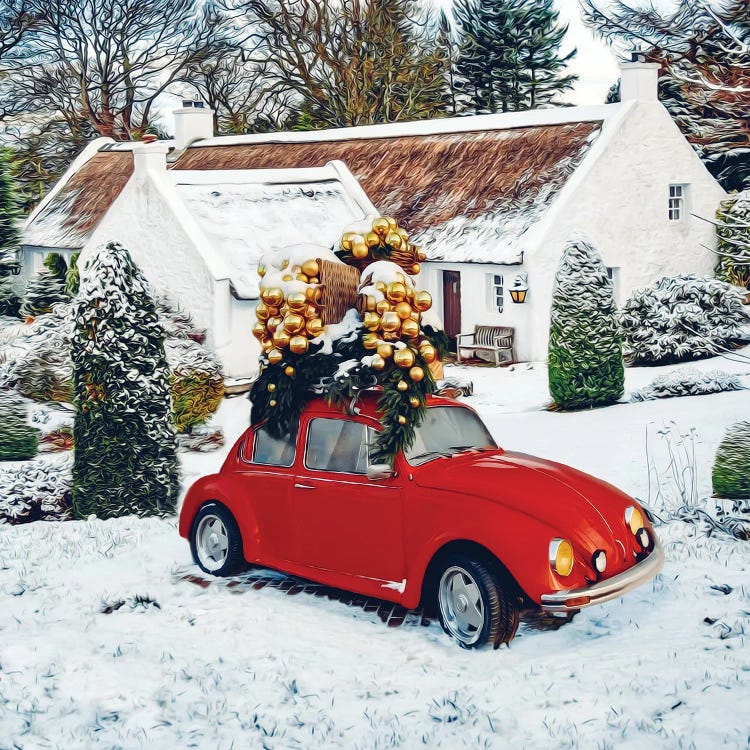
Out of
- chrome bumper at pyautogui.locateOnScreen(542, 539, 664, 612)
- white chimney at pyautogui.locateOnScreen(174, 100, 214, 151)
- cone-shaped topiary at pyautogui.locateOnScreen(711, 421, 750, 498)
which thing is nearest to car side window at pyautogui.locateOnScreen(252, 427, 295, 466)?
chrome bumper at pyautogui.locateOnScreen(542, 539, 664, 612)

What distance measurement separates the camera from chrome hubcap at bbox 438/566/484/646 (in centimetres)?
785

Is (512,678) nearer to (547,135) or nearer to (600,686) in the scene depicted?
(600,686)

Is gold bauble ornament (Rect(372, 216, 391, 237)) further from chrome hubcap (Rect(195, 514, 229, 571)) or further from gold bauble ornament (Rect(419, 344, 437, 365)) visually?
chrome hubcap (Rect(195, 514, 229, 571))

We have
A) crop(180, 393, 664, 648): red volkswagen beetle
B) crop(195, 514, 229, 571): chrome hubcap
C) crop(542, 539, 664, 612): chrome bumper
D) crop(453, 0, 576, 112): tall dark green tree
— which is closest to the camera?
crop(542, 539, 664, 612): chrome bumper

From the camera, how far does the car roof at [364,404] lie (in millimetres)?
8719

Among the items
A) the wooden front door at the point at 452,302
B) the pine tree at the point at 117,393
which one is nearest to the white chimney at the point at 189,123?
the wooden front door at the point at 452,302

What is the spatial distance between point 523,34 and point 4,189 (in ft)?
83.0

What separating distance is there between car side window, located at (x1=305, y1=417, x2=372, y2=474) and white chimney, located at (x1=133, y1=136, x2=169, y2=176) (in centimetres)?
1543

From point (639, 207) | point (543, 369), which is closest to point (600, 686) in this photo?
point (543, 369)

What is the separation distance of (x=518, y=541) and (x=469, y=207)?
18585 millimetres

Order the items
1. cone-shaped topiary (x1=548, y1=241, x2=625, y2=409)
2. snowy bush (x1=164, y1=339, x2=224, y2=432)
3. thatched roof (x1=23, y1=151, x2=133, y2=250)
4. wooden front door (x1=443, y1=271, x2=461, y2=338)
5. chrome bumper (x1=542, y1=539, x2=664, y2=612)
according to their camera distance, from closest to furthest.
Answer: chrome bumper (x1=542, y1=539, x2=664, y2=612), cone-shaped topiary (x1=548, y1=241, x2=625, y2=409), snowy bush (x1=164, y1=339, x2=224, y2=432), wooden front door (x1=443, y1=271, x2=461, y2=338), thatched roof (x1=23, y1=151, x2=133, y2=250)

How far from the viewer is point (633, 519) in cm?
827

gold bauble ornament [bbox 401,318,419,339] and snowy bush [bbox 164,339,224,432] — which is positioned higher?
gold bauble ornament [bbox 401,318,419,339]

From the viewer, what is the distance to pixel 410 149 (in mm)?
28359
